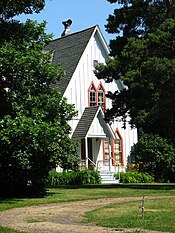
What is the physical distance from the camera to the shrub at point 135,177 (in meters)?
37.8

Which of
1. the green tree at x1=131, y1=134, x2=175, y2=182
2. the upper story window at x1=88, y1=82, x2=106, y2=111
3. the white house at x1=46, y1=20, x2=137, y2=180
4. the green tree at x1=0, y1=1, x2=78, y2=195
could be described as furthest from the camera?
the upper story window at x1=88, y1=82, x2=106, y2=111

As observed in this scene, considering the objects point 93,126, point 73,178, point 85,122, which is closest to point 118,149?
point 85,122

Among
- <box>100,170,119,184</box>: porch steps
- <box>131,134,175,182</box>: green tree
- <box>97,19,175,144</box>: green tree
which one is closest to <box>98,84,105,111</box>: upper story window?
<box>131,134,175,182</box>: green tree

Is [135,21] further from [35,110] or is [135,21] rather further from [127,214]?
[127,214]

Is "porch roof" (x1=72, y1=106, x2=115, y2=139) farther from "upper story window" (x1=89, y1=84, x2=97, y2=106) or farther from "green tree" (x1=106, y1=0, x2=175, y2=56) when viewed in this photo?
"green tree" (x1=106, y1=0, x2=175, y2=56)

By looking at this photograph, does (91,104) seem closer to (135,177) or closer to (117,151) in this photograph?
(117,151)

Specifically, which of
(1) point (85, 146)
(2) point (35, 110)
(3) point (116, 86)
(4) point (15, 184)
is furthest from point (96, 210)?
(3) point (116, 86)

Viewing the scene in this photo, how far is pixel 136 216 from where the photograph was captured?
47.6 feet

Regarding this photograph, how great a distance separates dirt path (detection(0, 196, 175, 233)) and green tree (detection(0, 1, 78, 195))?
96.8 inches

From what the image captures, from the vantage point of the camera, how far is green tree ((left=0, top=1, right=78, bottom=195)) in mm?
19250

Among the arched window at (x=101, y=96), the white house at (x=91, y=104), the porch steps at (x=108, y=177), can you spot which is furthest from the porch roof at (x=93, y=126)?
the porch steps at (x=108, y=177)

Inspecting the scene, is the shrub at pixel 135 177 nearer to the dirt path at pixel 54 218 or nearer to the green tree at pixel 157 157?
the green tree at pixel 157 157

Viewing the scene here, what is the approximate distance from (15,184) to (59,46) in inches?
952

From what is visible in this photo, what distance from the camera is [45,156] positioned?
22.3 meters
